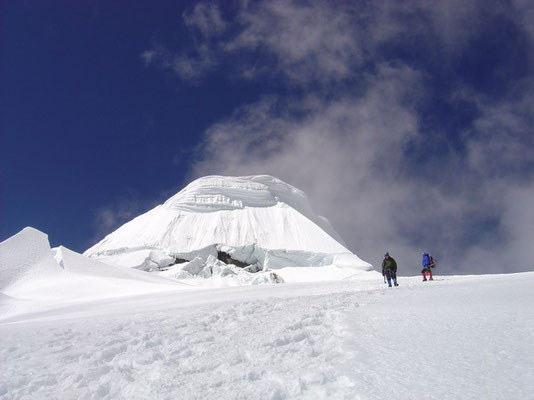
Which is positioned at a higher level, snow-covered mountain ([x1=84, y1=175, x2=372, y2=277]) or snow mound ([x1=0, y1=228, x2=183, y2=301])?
snow-covered mountain ([x1=84, y1=175, x2=372, y2=277])

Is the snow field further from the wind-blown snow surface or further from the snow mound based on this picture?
the snow mound

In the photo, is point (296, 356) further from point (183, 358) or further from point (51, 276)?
point (51, 276)

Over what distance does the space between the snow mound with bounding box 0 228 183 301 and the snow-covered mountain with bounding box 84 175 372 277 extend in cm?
1915

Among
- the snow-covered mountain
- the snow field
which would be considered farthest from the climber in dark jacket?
the snow-covered mountain

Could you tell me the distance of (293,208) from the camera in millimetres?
68812

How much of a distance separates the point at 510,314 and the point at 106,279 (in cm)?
1982

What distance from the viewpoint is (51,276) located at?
20.0m

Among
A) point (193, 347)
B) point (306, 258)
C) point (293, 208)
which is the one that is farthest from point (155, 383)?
point (293, 208)

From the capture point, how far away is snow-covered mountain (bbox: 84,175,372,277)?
50066 millimetres

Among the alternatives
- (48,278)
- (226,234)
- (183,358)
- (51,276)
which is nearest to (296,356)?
(183,358)

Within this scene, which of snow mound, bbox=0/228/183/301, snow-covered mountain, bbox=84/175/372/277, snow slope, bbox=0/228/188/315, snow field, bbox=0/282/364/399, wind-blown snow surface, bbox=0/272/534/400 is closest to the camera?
wind-blown snow surface, bbox=0/272/534/400

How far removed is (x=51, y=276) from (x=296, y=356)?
2039 cm

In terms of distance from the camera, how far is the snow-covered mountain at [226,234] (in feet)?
164

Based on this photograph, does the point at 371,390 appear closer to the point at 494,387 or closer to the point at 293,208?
the point at 494,387
